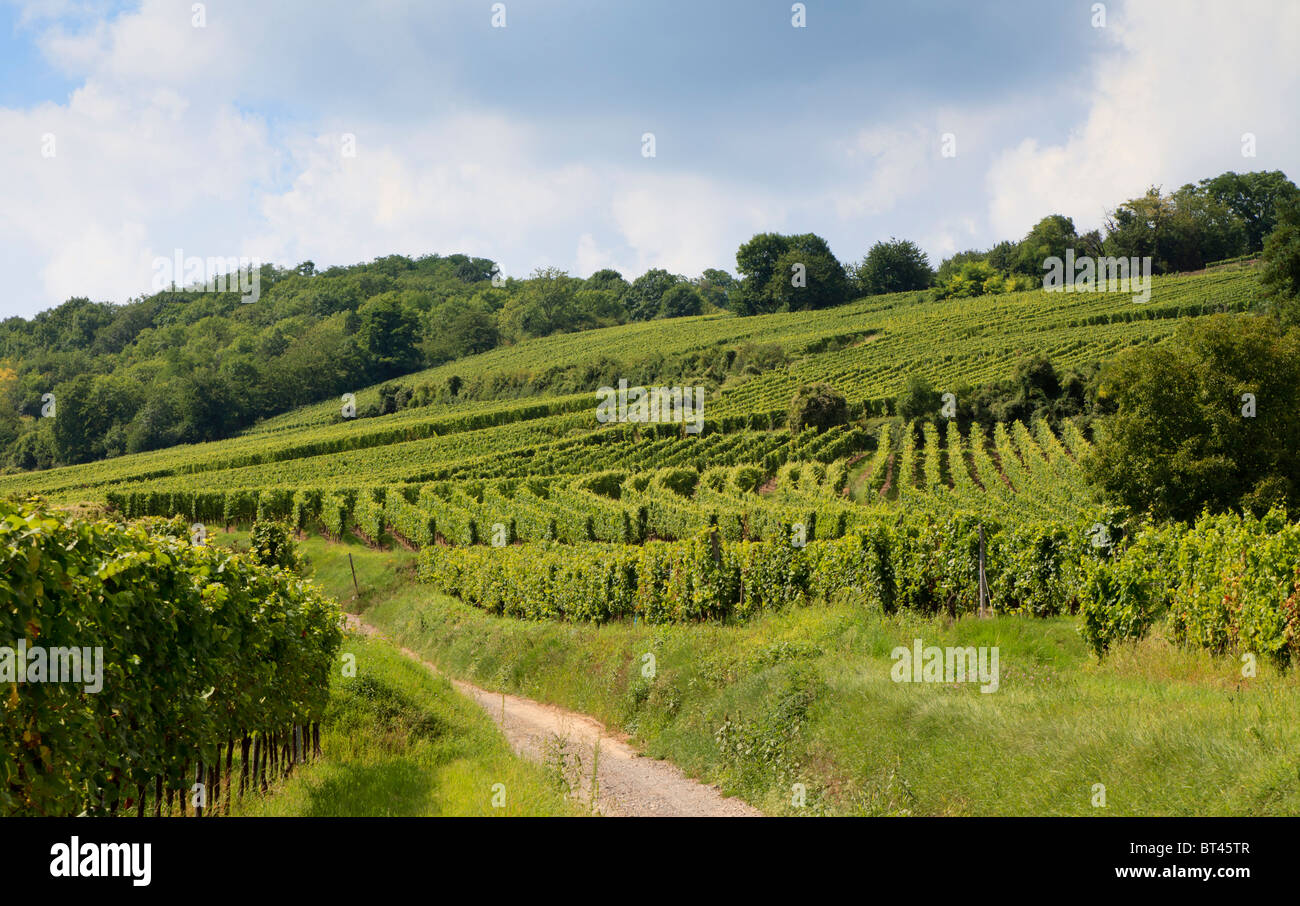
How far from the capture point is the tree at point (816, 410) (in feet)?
204

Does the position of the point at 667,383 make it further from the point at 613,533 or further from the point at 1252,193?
the point at 1252,193

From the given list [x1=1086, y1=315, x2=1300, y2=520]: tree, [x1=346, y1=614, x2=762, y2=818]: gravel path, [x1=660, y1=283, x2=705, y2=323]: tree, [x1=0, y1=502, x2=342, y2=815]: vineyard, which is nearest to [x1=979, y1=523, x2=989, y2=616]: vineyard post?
[x1=346, y1=614, x2=762, y2=818]: gravel path

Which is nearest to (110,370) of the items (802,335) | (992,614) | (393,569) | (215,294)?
(215,294)

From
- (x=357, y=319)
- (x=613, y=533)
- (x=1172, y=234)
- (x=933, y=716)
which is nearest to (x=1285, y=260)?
(x=613, y=533)

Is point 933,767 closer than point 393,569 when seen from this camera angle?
Yes

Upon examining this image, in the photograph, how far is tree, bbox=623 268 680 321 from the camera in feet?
523

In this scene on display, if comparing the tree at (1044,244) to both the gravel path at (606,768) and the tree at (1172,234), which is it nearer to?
the tree at (1172,234)

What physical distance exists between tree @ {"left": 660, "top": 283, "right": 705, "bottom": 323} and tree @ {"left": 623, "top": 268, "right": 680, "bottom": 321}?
1.80 m

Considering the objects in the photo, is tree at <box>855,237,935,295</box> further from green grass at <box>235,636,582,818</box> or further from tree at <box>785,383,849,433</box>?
green grass at <box>235,636,582,818</box>

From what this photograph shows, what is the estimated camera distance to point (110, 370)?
138 meters

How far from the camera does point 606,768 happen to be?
42.7 ft
